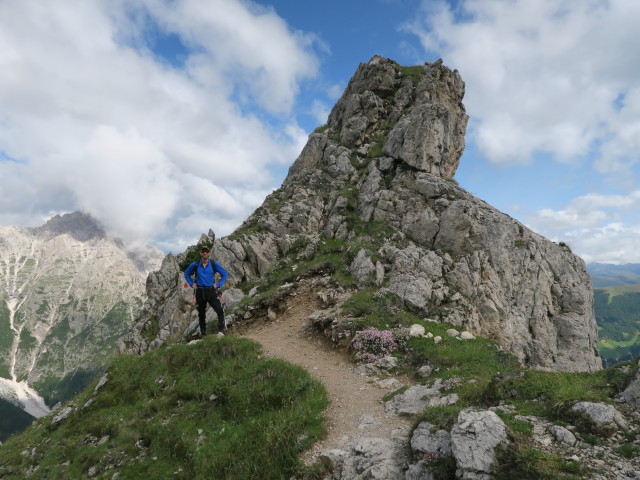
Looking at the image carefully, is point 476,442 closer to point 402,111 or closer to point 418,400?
point 418,400

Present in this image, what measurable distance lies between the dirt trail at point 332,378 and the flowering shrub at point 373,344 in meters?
0.93

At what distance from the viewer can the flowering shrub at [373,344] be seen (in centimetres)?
1830

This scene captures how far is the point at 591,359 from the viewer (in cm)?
3156

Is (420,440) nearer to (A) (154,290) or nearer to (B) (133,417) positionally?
(B) (133,417)

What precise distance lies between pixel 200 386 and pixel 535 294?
104 feet

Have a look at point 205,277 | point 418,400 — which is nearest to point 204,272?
point 205,277

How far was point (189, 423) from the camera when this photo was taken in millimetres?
13219

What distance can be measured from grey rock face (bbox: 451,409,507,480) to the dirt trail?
9.83 feet

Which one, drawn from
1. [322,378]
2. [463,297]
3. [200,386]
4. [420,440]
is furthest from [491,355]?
[200,386]

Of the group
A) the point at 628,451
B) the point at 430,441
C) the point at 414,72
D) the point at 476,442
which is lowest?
the point at 430,441

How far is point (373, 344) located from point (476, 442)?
11.3m

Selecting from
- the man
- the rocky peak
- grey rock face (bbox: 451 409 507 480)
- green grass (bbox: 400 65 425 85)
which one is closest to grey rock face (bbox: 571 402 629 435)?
grey rock face (bbox: 451 409 507 480)

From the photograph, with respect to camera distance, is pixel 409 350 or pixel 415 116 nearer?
pixel 409 350

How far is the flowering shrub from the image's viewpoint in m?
18.3
